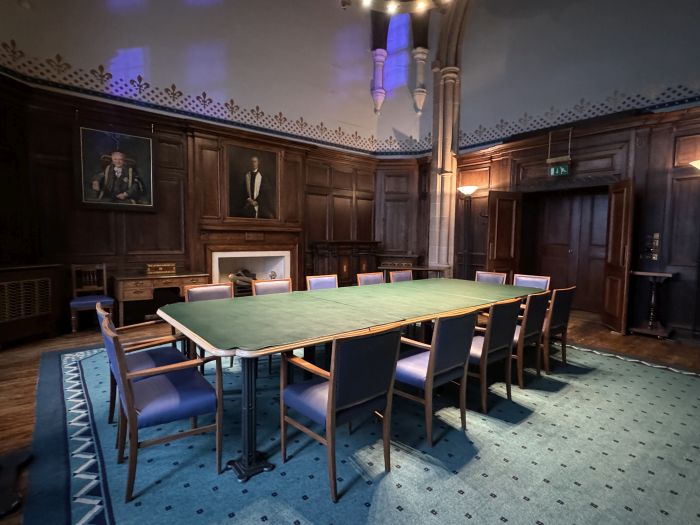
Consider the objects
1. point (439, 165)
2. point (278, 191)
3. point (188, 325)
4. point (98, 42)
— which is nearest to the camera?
point (188, 325)

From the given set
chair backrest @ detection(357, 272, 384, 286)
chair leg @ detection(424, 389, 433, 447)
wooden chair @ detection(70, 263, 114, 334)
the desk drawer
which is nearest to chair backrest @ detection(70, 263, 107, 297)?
wooden chair @ detection(70, 263, 114, 334)

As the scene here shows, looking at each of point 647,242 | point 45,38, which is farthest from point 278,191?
point 647,242

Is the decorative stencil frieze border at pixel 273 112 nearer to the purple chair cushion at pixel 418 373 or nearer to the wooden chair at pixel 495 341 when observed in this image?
the wooden chair at pixel 495 341

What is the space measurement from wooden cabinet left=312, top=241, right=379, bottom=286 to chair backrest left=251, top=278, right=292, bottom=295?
128 inches

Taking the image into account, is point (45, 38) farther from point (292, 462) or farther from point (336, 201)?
point (292, 462)

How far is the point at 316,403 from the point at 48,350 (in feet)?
12.4

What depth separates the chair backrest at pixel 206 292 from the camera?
3.50m

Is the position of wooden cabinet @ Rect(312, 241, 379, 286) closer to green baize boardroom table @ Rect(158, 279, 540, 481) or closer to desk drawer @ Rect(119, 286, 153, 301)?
desk drawer @ Rect(119, 286, 153, 301)

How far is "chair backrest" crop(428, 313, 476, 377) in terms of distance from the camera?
7.65ft

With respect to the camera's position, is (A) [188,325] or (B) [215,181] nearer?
(A) [188,325]

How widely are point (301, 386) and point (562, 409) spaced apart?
2.08m

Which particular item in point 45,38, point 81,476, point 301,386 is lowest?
point 81,476

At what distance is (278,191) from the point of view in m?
6.73

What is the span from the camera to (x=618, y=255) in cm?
530
